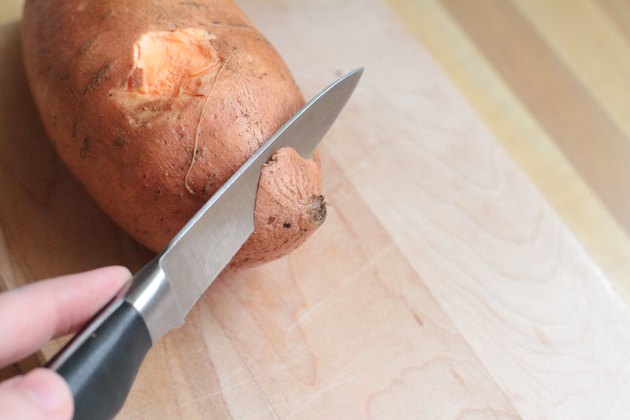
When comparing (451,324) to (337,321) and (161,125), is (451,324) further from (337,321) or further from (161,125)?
(161,125)

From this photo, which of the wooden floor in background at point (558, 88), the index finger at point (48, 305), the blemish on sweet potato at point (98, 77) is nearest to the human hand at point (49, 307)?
the index finger at point (48, 305)

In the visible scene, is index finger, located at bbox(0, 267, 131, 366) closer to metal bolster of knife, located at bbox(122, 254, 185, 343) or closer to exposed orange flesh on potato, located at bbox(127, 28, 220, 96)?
metal bolster of knife, located at bbox(122, 254, 185, 343)

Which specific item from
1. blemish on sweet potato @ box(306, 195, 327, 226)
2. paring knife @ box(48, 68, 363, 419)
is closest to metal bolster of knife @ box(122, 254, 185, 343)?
paring knife @ box(48, 68, 363, 419)

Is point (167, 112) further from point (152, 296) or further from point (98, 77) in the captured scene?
point (152, 296)

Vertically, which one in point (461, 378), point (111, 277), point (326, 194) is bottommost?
point (461, 378)

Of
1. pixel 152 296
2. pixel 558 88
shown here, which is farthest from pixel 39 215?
pixel 558 88

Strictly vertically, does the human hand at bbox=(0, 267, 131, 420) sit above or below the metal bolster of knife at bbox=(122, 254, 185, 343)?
above

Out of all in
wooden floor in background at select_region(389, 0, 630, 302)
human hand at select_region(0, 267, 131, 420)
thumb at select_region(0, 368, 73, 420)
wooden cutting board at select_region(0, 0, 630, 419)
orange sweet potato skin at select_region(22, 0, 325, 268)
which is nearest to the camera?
thumb at select_region(0, 368, 73, 420)

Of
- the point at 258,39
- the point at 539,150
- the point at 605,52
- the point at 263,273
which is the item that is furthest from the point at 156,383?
the point at 605,52
